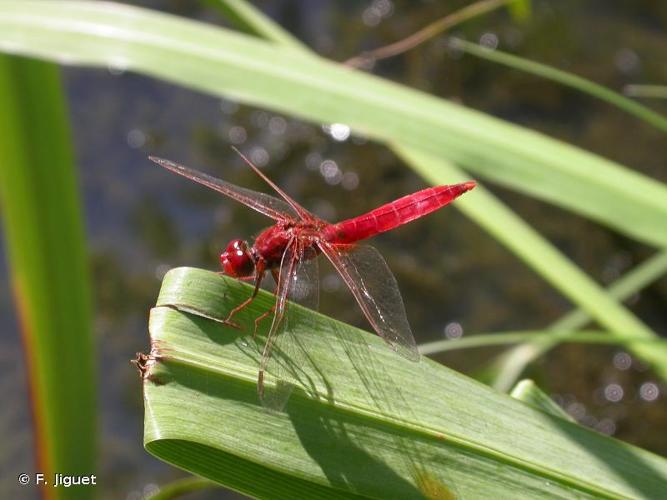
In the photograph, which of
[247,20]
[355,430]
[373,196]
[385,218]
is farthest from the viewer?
[373,196]

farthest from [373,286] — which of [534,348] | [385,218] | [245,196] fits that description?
[534,348]

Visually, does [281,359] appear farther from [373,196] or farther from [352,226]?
[373,196]

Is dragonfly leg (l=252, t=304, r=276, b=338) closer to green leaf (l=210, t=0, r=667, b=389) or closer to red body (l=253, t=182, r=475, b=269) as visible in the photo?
red body (l=253, t=182, r=475, b=269)

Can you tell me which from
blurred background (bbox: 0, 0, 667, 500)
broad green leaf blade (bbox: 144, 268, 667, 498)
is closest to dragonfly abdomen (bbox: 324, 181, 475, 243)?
broad green leaf blade (bbox: 144, 268, 667, 498)

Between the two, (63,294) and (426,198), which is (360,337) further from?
(63,294)

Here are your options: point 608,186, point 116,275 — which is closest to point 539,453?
point 608,186

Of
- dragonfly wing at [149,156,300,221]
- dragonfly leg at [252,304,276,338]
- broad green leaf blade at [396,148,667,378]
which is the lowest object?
dragonfly leg at [252,304,276,338]

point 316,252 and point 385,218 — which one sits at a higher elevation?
point 385,218
